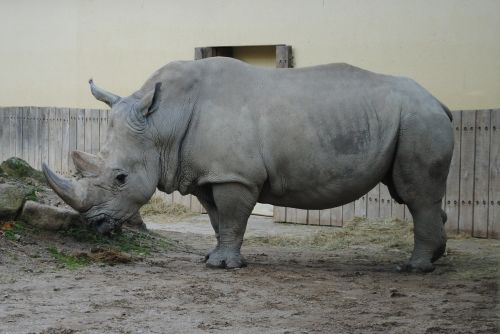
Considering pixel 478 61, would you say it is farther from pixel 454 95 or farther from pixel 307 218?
pixel 307 218

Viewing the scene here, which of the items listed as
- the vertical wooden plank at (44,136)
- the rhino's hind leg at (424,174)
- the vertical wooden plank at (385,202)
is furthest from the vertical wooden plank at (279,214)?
the rhino's hind leg at (424,174)

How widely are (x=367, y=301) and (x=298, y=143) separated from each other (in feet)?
5.84

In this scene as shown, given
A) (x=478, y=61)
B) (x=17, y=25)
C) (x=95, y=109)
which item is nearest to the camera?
(x=478, y=61)

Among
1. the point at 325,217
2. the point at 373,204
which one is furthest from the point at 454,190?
the point at 325,217

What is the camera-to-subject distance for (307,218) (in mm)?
12414

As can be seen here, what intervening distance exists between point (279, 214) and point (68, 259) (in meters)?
5.14

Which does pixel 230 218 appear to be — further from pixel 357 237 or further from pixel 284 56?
pixel 284 56

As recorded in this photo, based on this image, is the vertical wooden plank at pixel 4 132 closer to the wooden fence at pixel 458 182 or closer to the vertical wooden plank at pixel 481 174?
the wooden fence at pixel 458 182

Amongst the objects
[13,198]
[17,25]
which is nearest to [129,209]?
[13,198]

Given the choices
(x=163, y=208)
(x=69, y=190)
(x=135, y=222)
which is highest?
(x=69, y=190)

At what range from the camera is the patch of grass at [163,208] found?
13245 millimetres

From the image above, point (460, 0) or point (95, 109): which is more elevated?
point (460, 0)

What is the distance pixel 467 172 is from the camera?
11039 mm

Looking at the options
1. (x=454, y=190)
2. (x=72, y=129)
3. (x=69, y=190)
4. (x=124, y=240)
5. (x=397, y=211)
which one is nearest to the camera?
(x=69, y=190)
